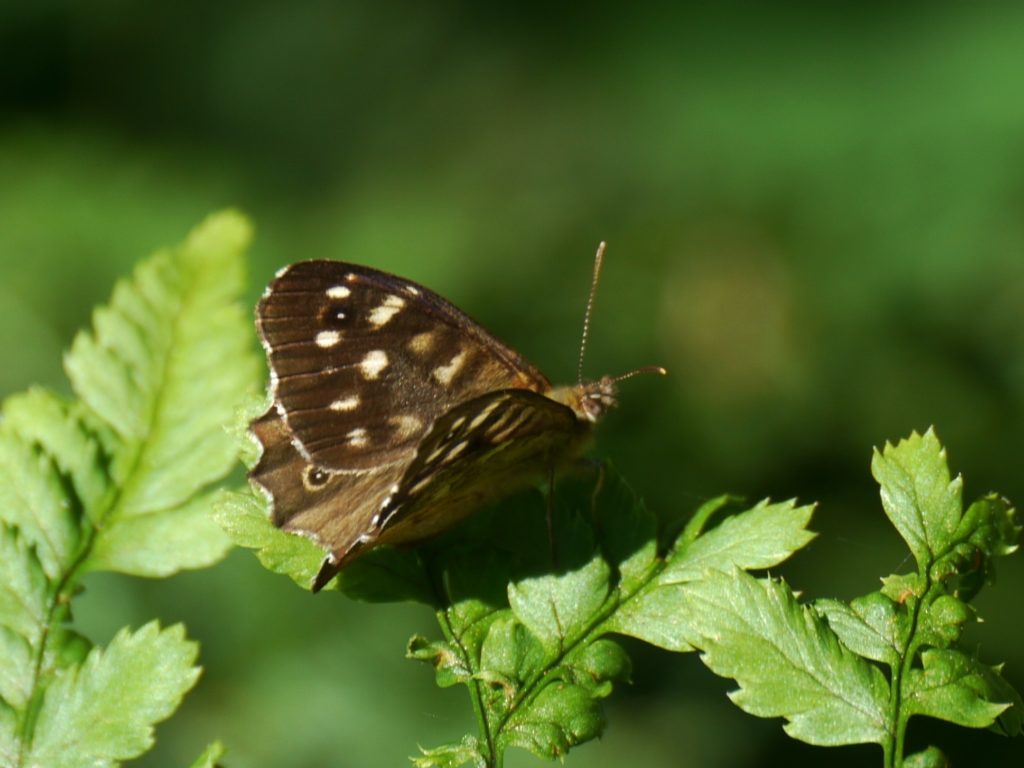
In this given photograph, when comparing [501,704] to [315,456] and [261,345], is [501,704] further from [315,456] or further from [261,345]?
[261,345]

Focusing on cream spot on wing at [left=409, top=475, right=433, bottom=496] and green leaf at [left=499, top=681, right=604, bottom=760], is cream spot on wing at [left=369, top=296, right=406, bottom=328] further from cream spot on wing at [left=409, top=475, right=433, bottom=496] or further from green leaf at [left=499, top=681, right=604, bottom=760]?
green leaf at [left=499, top=681, right=604, bottom=760]

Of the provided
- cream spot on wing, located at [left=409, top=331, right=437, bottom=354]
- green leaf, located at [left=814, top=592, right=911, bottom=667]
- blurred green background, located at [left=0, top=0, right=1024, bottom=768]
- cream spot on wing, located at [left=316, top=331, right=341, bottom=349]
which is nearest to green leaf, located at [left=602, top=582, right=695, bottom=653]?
green leaf, located at [left=814, top=592, right=911, bottom=667]

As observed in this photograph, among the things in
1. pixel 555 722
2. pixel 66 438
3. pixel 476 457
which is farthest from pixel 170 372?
pixel 555 722

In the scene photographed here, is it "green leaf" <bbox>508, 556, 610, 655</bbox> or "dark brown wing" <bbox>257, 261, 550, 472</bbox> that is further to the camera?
"dark brown wing" <bbox>257, 261, 550, 472</bbox>

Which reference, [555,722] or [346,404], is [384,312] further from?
[555,722]

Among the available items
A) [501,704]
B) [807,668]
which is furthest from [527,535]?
[807,668]

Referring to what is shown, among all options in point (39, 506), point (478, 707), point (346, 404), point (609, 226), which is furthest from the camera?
point (609, 226)
